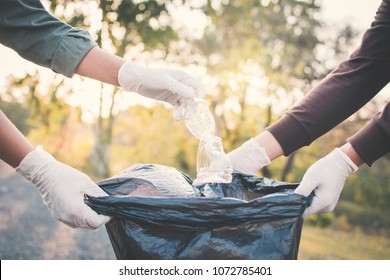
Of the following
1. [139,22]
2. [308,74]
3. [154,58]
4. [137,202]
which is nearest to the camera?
[137,202]

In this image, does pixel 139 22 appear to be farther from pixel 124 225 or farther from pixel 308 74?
pixel 308 74

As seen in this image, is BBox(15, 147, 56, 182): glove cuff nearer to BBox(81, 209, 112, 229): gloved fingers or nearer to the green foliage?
BBox(81, 209, 112, 229): gloved fingers

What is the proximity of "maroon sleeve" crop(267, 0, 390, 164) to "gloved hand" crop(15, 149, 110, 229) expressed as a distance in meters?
0.85

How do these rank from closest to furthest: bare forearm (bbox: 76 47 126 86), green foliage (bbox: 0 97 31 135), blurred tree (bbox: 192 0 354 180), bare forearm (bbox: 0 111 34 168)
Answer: bare forearm (bbox: 0 111 34 168) → bare forearm (bbox: 76 47 126 86) → blurred tree (bbox: 192 0 354 180) → green foliage (bbox: 0 97 31 135)

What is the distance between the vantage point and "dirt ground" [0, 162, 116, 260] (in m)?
3.27

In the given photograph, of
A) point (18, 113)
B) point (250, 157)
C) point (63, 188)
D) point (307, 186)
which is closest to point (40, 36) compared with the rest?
point (63, 188)

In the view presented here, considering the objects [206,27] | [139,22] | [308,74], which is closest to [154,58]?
[206,27]

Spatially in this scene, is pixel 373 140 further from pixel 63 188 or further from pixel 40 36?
pixel 40 36

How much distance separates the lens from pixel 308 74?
36.9 feet

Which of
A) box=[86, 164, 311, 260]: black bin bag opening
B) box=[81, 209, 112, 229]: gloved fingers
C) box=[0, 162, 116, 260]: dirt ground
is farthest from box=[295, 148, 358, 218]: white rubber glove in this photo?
box=[0, 162, 116, 260]: dirt ground

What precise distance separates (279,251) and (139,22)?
461cm

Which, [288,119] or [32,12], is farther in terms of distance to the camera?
[288,119]

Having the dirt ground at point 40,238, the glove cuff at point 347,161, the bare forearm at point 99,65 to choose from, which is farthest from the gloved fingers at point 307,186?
the dirt ground at point 40,238

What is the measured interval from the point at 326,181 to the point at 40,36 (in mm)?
1171
